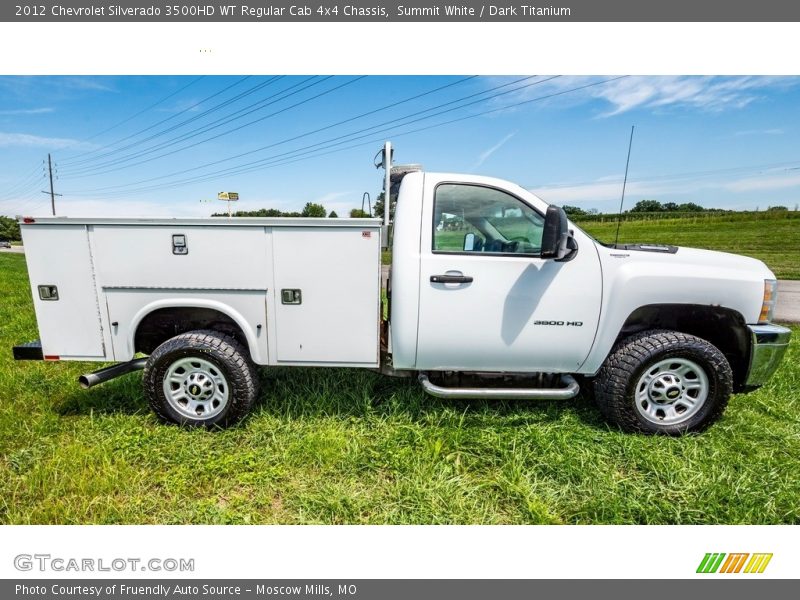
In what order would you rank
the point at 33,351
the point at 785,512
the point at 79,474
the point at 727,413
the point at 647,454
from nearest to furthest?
the point at 785,512 → the point at 79,474 → the point at 647,454 → the point at 33,351 → the point at 727,413

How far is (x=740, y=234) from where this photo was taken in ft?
69.3

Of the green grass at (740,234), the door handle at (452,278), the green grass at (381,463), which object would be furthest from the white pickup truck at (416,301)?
the green grass at (740,234)

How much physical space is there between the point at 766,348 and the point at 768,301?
0.36 meters

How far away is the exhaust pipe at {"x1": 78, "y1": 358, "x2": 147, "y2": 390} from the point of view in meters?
2.86

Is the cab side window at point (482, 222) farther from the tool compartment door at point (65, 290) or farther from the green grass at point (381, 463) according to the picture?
the tool compartment door at point (65, 290)

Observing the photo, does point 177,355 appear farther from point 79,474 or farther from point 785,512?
point 785,512

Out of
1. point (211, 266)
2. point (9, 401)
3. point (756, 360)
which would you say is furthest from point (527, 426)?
point (9, 401)

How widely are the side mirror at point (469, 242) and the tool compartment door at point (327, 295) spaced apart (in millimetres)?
674

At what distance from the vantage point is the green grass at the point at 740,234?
14805mm

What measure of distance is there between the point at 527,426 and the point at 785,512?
154 centimetres

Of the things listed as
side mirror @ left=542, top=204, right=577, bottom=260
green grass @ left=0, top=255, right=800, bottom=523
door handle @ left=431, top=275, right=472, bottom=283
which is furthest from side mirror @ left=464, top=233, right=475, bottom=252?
green grass @ left=0, top=255, right=800, bottom=523

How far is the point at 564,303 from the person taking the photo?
9.29ft

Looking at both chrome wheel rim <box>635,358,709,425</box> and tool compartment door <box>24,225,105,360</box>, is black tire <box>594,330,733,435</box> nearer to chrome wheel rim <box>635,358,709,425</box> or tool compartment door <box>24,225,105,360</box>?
chrome wheel rim <box>635,358,709,425</box>

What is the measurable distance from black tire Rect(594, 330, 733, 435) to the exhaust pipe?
3692mm
